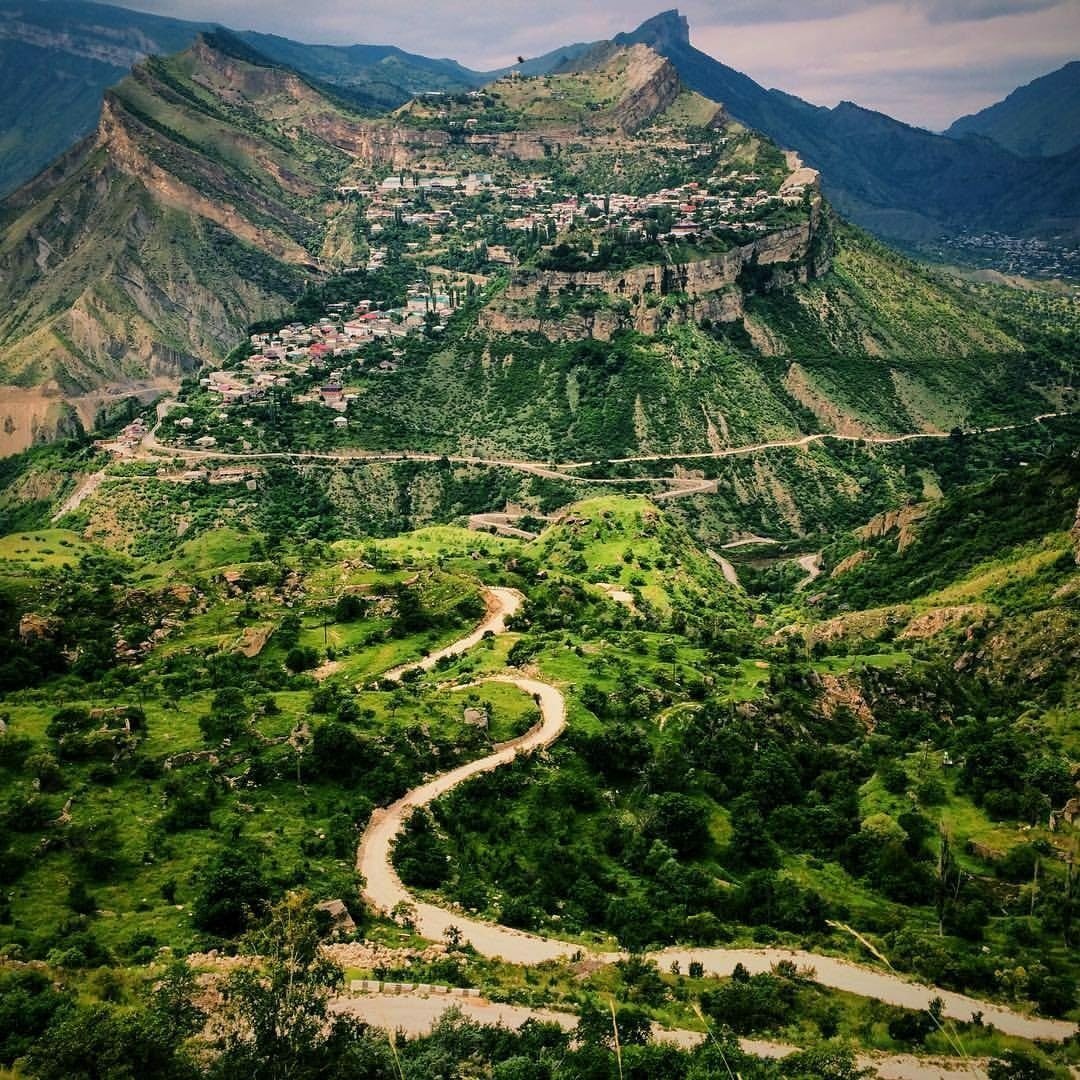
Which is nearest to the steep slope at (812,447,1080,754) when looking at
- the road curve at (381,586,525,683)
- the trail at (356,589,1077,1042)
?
the road curve at (381,586,525,683)

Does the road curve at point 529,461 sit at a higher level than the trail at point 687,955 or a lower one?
lower

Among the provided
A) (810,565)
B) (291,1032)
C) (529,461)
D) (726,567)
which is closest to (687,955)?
(291,1032)

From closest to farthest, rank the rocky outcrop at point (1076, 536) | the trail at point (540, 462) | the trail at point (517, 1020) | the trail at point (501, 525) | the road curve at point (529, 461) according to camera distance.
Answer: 1. the trail at point (517, 1020)
2. the rocky outcrop at point (1076, 536)
3. the trail at point (501, 525)
4. the trail at point (540, 462)
5. the road curve at point (529, 461)

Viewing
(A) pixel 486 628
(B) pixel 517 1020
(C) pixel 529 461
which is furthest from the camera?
(C) pixel 529 461

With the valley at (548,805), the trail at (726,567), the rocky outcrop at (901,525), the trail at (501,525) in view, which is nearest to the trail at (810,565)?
the valley at (548,805)

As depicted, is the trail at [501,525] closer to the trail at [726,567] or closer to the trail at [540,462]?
the trail at [540,462]

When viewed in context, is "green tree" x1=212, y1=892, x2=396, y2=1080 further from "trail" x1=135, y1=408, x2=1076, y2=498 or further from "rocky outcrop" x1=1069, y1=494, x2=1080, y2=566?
"trail" x1=135, y1=408, x2=1076, y2=498

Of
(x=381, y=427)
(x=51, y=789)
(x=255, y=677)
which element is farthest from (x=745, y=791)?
(x=381, y=427)

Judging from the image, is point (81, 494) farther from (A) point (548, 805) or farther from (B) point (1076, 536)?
(B) point (1076, 536)

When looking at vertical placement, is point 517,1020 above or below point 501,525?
above

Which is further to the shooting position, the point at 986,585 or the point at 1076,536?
the point at 986,585

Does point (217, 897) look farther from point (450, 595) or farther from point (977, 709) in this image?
point (977, 709)
